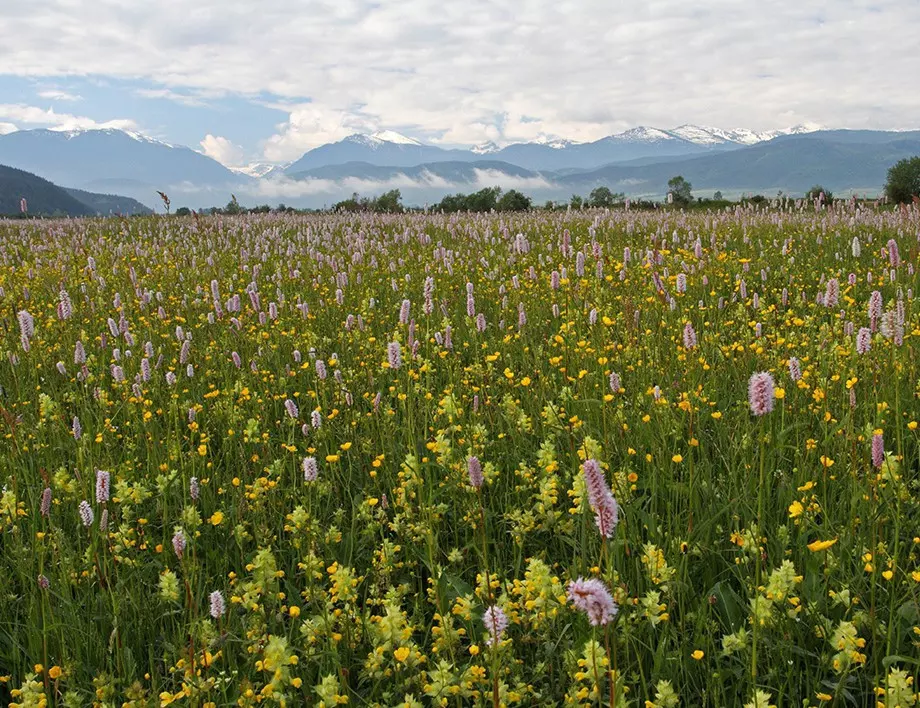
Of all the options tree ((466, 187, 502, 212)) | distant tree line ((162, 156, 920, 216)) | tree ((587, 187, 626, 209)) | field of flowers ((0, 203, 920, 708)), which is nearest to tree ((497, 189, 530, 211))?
distant tree line ((162, 156, 920, 216))

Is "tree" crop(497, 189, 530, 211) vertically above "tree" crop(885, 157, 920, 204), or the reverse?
"tree" crop(885, 157, 920, 204)

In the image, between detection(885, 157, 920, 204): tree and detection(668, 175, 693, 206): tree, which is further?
detection(885, 157, 920, 204): tree

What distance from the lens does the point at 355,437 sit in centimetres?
414

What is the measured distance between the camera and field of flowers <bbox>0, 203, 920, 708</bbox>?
211 cm

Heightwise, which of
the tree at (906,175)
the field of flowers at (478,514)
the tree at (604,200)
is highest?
the tree at (906,175)

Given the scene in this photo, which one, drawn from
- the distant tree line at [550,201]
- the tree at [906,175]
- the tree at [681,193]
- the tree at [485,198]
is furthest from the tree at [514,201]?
the tree at [906,175]

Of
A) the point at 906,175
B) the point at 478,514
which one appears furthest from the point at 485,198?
the point at 906,175

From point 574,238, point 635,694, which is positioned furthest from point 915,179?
point 635,694

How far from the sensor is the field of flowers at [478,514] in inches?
83.1

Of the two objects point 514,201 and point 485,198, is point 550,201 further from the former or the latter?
point 485,198

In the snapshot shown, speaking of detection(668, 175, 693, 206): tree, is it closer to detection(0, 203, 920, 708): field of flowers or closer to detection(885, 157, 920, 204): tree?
detection(885, 157, 920, 204): tree

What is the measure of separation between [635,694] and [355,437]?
241cm

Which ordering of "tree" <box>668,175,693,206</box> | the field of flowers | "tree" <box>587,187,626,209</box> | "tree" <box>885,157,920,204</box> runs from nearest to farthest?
the field of flowers → "tree" <box>587,187,626,209</box> → "tree" <box>668,175,693,206</box> → "tree" <box>885,157,920,204</box>

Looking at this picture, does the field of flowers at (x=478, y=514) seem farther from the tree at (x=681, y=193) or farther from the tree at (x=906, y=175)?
the tree at (x=906, y=175)
